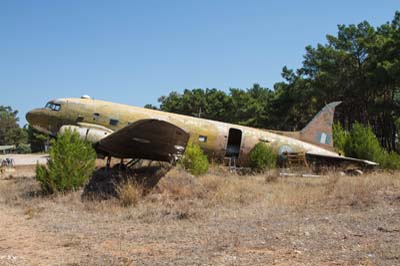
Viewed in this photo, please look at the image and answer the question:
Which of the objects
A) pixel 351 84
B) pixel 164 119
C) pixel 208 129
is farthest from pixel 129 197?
pixel 351 84

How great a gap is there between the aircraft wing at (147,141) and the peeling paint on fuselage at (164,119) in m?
2.75

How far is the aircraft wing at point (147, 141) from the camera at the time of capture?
1080 cm

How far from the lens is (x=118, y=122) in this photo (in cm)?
1594

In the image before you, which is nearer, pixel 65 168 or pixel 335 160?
pixel 65 168

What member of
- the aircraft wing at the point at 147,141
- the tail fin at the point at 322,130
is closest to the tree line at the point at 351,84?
the tail fin at the point at 322,130

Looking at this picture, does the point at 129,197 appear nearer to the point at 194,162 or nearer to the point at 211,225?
the point at 211,225

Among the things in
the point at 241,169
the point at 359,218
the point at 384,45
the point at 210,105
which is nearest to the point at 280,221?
the point at 359,218

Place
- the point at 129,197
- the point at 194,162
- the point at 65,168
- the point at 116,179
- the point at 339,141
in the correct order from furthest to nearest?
the point at 339,141 → the point at 194,162 → the point at 116,179 → the point at 65,168 → the point at 129,197

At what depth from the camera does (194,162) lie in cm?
1454

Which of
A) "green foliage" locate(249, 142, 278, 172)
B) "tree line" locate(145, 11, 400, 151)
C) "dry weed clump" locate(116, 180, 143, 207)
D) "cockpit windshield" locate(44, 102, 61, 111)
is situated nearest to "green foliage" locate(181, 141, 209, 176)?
"green foliage" locate(249, 142, 278, 172)

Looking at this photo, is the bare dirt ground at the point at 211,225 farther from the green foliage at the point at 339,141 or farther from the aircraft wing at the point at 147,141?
the green foliage at the point at 339,141

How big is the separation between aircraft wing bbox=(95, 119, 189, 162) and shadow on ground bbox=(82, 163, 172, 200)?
0.83m

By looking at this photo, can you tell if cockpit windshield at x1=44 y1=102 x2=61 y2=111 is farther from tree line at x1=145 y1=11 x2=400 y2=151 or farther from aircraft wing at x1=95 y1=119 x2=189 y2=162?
tree line at x1=145 y1=11 x2=400 y2=151

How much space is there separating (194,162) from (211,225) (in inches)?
262
